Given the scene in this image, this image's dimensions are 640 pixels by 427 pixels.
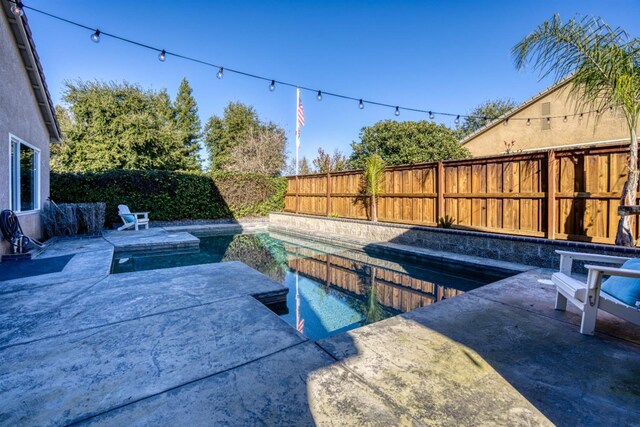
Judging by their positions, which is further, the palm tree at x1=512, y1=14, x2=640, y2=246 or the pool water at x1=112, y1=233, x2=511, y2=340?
the palm tree at x1=512, y1=14, x2=640, y2=246

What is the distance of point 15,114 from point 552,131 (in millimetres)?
18693

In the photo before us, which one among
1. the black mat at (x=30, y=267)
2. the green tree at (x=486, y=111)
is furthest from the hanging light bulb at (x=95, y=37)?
the green tree at (x=486, y=111)

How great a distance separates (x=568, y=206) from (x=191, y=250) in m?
7.60

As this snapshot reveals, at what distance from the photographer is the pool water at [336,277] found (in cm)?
367

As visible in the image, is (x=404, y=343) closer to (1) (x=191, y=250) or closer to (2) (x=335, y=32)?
(1) (x=191, y=250)

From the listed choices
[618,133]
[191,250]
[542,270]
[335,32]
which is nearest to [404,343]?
[542,270]

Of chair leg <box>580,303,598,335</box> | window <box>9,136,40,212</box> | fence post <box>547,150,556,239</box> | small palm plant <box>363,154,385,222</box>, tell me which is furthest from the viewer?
small palm plant <box>363,154,385,222</box>

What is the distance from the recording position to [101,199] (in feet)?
33.2

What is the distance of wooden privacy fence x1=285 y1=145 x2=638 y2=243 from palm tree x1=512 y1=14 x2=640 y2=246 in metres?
0.54

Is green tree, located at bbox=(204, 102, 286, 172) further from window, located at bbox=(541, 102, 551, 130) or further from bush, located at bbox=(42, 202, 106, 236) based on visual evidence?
window, located at bbox=(541, 102, 551, 130)

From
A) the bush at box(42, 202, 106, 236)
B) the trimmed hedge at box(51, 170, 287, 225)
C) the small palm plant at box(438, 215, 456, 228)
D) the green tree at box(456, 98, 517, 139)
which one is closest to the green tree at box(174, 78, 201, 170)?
the trimmed hedge at box(51, 170, 287, 225)

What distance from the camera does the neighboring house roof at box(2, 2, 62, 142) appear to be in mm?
5438

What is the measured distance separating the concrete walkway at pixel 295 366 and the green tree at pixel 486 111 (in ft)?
100

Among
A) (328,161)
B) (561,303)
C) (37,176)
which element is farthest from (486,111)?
(37,176)
